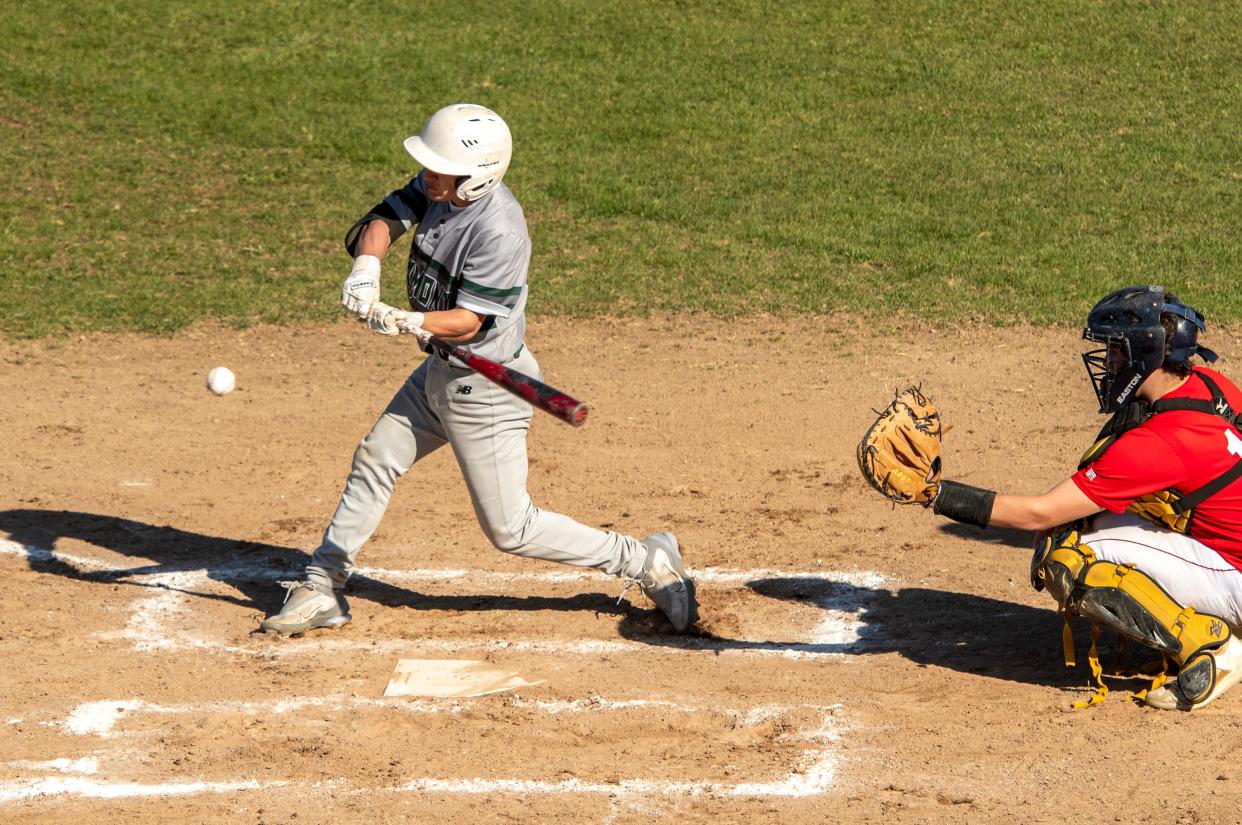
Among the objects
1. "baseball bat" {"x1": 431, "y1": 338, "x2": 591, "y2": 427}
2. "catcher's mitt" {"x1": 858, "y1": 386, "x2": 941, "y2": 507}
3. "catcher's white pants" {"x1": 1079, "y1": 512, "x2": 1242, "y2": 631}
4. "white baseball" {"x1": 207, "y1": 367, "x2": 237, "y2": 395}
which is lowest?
"white baseball" {"x1": 207, "y1": 367, "x2": 237, "y2": 395}

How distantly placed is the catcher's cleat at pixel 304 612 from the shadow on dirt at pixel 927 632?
117cm

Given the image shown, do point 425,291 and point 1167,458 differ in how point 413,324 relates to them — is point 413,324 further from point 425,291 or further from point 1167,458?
point 1167,458

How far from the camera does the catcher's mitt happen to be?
15.8 feet

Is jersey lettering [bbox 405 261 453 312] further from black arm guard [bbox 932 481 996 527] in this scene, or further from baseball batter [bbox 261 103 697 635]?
black arm guard [bbox 932 481 996 527]

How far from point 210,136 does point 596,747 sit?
10.1 meters


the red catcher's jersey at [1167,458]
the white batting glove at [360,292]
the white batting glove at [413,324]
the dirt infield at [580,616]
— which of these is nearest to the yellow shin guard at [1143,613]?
the dirt infield at [580,616]

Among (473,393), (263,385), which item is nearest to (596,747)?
(473,393)

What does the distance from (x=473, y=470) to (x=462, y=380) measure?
351 mm

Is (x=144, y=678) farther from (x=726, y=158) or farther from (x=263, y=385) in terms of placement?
(x=726, y=158)

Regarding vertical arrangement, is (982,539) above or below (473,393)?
below

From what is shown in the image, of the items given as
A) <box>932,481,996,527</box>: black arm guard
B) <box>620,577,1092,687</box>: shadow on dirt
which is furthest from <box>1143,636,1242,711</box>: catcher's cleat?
<box>932,481,996,527</box>: black arm guard

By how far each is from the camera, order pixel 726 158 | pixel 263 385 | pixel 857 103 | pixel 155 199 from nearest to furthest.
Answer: pixel 263 385 < pixel 155 199 < pixel 726 158 < pixel 857 103

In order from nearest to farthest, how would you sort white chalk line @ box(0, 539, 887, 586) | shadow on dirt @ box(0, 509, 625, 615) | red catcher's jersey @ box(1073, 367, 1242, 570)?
1. red catcher's jersey @ box(1073, 367, 1242, 570)
2. shadow on dirt @ box(0, 509, 625, 615)
3. white chalk line @ box(0, 539, 887, 586)

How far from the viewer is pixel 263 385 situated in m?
8.95
